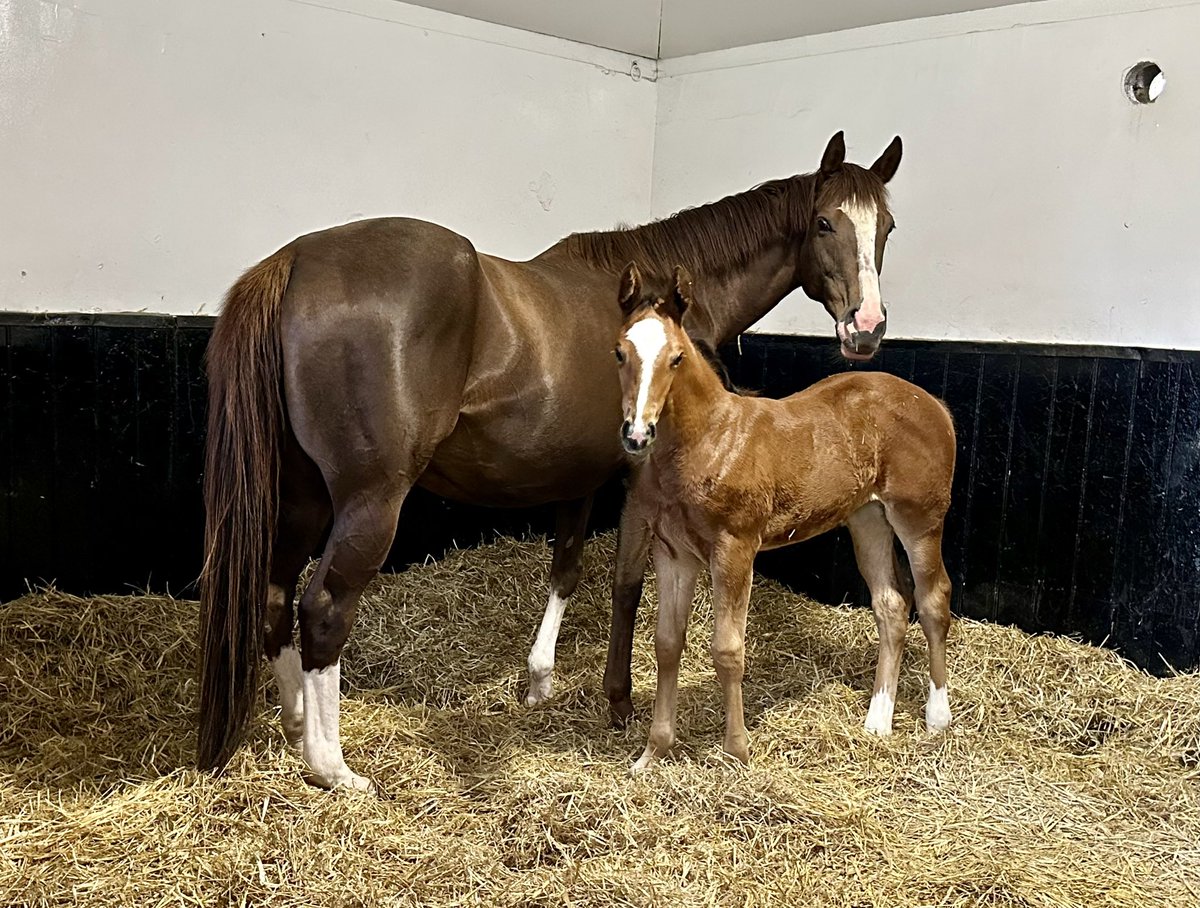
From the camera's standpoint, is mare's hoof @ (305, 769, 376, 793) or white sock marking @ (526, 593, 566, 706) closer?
mare's hoof @ (305, 769, 376, 793)

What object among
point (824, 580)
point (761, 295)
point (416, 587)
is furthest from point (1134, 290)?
point (416, 587)

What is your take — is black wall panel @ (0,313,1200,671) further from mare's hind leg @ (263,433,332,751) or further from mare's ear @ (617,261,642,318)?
mare's ear @ (617,261,642,318)

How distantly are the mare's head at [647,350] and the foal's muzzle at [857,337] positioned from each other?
0.81 m

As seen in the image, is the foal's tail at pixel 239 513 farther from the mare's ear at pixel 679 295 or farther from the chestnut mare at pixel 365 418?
the mare's ear at pixel 679 295

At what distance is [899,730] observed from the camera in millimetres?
3230

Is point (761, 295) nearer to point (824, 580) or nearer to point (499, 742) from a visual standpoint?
point (824, 580)

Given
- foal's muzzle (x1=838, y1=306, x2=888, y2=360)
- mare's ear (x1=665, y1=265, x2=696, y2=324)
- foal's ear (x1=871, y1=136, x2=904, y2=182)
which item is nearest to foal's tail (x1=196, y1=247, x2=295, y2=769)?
mare's ear (x1=665, y1=265, x2=696, y2=324)

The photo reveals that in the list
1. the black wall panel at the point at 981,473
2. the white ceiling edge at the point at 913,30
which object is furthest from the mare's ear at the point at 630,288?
the white ceiling edge at the point at 913,30

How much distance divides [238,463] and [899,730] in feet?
7.19

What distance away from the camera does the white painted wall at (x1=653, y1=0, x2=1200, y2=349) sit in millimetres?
3531

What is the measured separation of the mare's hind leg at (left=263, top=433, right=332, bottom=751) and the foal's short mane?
120cm

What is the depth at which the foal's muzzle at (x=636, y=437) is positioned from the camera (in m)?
2.36

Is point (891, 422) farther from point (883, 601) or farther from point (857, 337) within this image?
point (883, 601)

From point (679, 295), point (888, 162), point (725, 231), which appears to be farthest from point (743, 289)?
point (679, 295)
